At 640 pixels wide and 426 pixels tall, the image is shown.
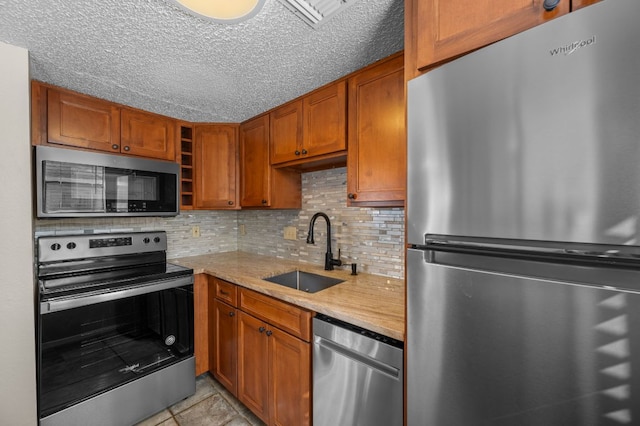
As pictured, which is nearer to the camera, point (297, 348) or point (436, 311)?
Result: point (436, 311)

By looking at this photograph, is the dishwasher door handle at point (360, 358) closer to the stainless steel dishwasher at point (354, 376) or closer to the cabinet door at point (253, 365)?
the stainless steel dishwasher at point (354, 376)

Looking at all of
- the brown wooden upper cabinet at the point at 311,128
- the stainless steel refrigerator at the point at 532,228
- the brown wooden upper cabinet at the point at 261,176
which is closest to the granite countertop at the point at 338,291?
the stainless steel refrigerator at the point at 532,228

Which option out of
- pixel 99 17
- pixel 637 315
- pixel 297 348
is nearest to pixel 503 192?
pixel 637 315

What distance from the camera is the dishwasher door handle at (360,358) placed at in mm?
1032

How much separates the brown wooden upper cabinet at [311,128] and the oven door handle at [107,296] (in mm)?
1131

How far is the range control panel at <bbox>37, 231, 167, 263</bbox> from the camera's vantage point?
68.2 inches

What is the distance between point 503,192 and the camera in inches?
27.0

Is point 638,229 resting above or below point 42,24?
below

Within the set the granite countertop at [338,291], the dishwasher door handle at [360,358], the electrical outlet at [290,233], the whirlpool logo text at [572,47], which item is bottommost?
the dishwasher door handle at [360,358]

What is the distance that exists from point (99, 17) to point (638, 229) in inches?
74.9

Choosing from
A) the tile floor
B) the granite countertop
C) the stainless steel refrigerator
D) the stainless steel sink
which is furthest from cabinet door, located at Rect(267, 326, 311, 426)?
the stainless steel refrigerator

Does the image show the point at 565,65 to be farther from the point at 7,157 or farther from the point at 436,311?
the point at 7,157

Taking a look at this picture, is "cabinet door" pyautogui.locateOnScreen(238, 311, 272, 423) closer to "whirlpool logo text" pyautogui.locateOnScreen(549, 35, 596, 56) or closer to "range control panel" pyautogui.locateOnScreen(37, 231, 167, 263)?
"range control panel" pyautogui.locateOnScreen(37, 231, 167, 263)

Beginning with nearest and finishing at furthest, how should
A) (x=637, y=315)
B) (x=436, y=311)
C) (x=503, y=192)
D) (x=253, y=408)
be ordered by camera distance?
1. (x=637, y=315)
2. (x=503, y=192)
3. (x=436, y=311)
4. (x=253, y=408)
